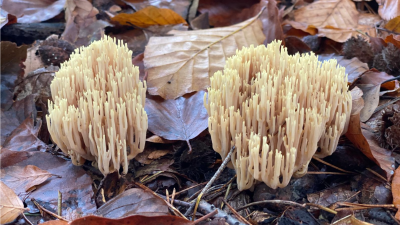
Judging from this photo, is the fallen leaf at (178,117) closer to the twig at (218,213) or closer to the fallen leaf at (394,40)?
the twig at (218,213)

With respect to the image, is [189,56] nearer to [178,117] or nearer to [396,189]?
[178,117]

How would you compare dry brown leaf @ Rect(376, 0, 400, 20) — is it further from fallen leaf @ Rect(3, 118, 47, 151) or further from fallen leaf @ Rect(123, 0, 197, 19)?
fallen leaf @ Rect(3, 118, 47, 151)

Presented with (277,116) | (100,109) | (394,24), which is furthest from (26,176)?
(394,24)

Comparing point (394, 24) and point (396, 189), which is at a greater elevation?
point (394, 24)

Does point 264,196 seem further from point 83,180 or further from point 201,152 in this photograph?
point 83,180

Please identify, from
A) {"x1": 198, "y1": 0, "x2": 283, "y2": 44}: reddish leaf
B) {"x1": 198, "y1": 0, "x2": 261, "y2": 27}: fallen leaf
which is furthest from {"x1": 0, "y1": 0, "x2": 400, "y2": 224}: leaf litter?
{"x1": 198, "y1": 0, "x2": 261, "y2": 27}: fallen leaf
